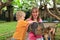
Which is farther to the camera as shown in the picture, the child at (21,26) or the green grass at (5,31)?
the green grass at (5,31)

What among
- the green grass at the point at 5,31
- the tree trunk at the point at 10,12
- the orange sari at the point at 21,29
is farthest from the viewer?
the tree trunk at the point at 10,12

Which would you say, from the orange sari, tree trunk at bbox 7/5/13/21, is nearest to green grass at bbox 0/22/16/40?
tree trunk at bbox 7/5/13/21

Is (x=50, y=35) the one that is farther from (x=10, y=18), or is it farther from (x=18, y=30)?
(x=10, y=18)

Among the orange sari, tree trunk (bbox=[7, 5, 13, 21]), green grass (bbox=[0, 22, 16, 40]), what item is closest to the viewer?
the orange sari

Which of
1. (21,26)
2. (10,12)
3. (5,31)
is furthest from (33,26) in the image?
(10,12)

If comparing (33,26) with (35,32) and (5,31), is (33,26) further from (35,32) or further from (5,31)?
(5,31)

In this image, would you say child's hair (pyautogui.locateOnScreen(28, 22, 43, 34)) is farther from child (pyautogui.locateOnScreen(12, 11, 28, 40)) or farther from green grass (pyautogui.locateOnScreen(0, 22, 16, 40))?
green grass (pyautogui.locateOnScreen(0, 22, 16, 40))

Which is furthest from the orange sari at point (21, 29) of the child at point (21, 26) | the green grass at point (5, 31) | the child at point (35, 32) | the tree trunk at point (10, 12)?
the tree trunk at point (10, 12)

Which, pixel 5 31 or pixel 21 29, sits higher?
pixel 21 29

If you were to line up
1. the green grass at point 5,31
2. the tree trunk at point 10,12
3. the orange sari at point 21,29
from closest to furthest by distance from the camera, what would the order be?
the orange sari at point 21,29 → the green grass at point 5,31 → the tree trunk at point 10,12

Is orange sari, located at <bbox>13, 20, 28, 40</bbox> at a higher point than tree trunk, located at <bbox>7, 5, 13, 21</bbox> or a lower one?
higher

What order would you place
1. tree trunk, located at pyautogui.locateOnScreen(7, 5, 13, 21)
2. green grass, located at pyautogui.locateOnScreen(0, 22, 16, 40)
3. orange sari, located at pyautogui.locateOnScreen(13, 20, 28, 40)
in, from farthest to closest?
tree trunk, located at pyautogui.locateOnScreen(7, 5, 13, 21), green grass, located at pyautogui.locateOnScreen(0, 22, 16, 40), orange sari, located at pyautogui.locateOnScreen(13, 20, 28, 40)

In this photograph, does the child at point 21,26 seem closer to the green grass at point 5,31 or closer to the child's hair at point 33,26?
the child's hair at point 33,26

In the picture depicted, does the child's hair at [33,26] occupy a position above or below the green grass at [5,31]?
above
